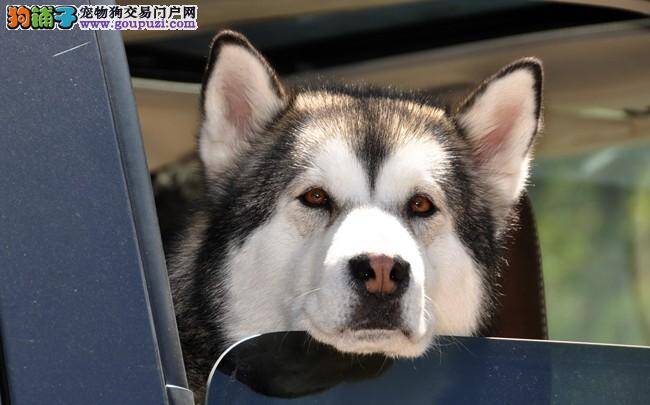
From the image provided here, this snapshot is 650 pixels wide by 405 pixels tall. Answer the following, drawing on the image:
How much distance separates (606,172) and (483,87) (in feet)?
6.37

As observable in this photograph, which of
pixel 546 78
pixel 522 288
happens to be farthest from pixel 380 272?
pixel 546 78

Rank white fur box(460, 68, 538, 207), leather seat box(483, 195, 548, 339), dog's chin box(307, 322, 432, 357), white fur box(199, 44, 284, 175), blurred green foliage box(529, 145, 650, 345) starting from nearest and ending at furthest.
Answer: dog's chin box(307, 322, 432, 357), white fur box(199, 44, 284, 175), white fur box(460, 68, 538, 207), leather seat box(483, 195, 548, 339), blurred green foliage box(529, 145, 650, 345)

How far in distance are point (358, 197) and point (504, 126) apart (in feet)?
2.05

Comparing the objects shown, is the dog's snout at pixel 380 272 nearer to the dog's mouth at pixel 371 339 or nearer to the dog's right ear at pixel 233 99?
the dog's mouth at pixel 371 339

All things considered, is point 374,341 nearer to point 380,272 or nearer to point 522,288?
point 380,272

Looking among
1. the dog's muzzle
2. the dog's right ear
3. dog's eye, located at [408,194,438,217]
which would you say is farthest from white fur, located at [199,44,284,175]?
the dog's muzzle

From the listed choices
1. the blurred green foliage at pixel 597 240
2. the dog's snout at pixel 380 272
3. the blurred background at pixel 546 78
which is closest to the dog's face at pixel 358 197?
the dog's snout at pixel 380 272

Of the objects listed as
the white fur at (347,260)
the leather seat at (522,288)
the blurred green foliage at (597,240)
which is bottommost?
the blurred green foliage at (597,240)

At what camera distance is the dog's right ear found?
2.44 metres

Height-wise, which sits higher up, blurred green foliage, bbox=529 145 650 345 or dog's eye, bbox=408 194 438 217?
dog's eye, bbox=408 194 438 217

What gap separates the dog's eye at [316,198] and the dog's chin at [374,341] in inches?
16.8

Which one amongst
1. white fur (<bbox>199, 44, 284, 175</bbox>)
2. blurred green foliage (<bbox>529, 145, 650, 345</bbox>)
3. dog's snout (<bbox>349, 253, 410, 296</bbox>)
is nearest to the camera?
dog's snout (<bbox>349, 253, 410, 296</bbox>)

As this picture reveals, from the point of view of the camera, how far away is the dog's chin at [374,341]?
71.3 inches

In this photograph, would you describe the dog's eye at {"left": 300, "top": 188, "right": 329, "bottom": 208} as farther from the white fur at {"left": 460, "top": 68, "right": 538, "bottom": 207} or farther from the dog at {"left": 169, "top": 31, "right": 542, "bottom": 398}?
the white fur at {"left": 460, "top": 68, "right": 538, "bottom": 207}
